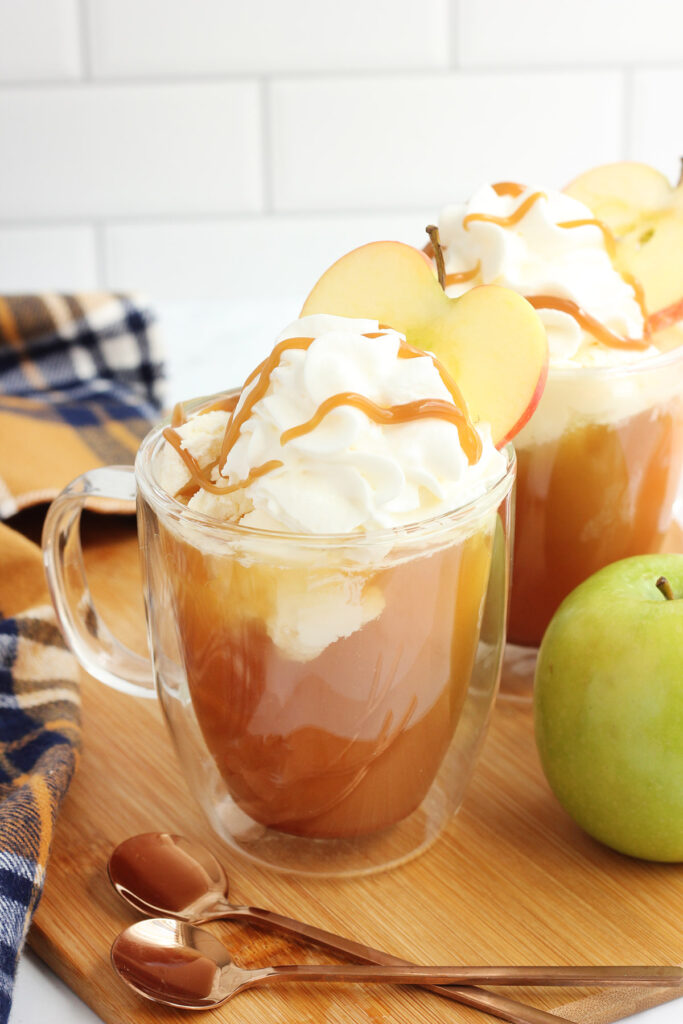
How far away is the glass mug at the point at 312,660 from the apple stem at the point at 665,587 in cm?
10

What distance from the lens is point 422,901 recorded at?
2.31ft

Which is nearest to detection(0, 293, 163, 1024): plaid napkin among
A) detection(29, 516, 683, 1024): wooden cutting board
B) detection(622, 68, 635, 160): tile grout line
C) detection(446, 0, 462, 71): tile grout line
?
detection(29, 516, 683, 1024): wooden cutting board

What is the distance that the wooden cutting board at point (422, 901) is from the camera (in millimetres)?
627

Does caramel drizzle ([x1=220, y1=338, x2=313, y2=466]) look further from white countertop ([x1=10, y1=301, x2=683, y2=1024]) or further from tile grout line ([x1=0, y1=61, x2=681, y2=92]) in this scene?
tile grout line ([x1=0, y1=61, x2=681, y2=92])

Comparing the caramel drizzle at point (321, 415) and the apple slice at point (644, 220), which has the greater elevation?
the apple slice at point (644, 220)

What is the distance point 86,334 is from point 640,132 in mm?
1186

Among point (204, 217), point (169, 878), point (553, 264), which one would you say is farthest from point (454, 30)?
point (169, 878)

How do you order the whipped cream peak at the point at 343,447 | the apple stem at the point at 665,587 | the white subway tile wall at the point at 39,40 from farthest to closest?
1. the white subway tile wall at the point at 39,40
2. the apple stem at the point at 665,587
3. the whipped cream peak at the point at 343,447

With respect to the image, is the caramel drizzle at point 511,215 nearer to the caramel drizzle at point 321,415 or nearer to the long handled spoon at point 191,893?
the caramel drizzle at point 321,415

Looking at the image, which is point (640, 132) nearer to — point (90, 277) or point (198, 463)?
point (90, 277)

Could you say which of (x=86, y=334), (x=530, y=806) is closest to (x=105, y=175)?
(x=86, y=334)

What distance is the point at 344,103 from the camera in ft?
6.56

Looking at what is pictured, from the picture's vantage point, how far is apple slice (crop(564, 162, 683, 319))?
0.88 m

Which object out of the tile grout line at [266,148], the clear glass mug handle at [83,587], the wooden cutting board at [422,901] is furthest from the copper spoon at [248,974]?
the tile grout line at [266,148]
